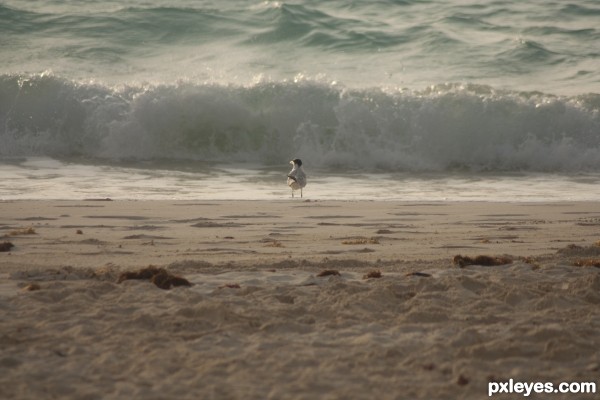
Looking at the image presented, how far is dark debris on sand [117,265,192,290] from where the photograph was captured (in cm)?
409

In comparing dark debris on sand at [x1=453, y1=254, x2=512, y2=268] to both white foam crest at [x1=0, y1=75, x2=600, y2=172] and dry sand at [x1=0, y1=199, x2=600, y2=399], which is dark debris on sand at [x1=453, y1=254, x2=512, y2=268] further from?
white foam crest at [x1=0, y1=75, x2=600, y2=172]

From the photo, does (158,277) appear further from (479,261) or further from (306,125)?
(306,125)

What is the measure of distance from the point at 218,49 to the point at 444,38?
4489 mm

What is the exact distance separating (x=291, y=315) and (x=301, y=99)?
10861 millimetres

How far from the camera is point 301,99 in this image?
14.3m

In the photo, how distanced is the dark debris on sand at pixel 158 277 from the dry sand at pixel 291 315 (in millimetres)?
47

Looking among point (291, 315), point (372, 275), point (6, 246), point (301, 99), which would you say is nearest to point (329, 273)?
point (372, 275)

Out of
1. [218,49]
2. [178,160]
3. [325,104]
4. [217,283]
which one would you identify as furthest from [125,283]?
[218,49]

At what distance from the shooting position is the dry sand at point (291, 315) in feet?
9.52

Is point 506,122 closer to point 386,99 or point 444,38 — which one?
point 386,99

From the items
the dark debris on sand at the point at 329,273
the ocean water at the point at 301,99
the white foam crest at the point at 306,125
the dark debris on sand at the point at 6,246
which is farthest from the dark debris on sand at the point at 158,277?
the white foam crest at the point at 306,125

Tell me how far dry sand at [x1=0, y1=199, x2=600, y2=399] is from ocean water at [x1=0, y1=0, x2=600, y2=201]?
363cm

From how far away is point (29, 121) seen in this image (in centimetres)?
1410

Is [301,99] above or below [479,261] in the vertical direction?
above
